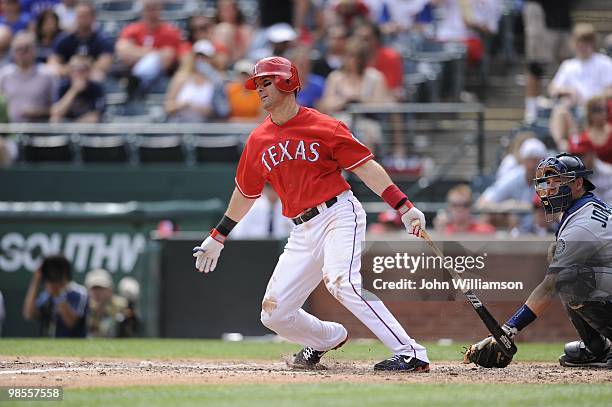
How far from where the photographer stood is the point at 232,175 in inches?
541

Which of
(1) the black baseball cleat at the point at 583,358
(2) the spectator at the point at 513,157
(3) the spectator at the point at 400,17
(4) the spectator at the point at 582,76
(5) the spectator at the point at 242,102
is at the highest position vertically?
(3) the spectator at the point at 400,17

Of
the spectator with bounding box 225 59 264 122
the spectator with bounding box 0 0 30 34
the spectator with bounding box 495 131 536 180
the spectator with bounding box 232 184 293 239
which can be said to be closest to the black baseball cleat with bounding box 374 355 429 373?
the spectator with bounding box 232 184 293 239

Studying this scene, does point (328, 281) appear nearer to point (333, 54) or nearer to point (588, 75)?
point (588, 75)

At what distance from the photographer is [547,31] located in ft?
50.5

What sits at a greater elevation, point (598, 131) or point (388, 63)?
point (388, 63)

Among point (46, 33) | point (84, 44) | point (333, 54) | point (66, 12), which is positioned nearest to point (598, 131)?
point (333, 54)

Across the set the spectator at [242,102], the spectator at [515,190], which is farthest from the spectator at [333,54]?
the spectator at [515,190]

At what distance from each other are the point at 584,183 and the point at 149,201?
23.9ft

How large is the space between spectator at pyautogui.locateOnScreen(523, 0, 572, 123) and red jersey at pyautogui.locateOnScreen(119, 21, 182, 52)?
15.2ft

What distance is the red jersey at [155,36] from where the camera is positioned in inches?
637

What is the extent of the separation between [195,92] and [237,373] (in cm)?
755

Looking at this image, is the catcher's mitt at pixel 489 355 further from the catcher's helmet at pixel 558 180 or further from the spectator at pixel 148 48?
the spectator at pixel 148 48

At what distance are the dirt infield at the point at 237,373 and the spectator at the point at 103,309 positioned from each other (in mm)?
3472

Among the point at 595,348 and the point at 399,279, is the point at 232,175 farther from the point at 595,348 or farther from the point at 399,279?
the point at 595,348
